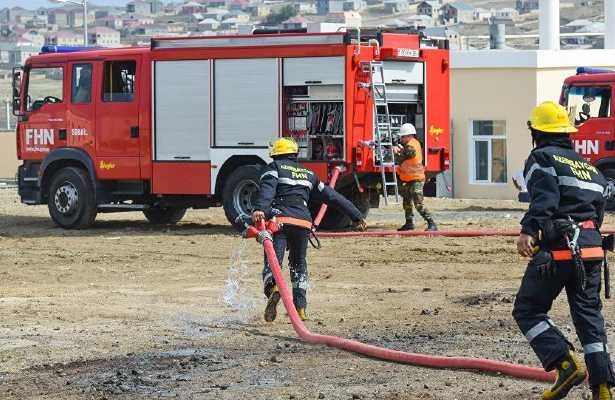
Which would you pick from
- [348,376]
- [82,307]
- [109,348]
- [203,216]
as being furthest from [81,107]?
[348,376]

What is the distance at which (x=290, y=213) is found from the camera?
491 inches

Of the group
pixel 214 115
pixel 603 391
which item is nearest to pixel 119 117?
pixel 214 115

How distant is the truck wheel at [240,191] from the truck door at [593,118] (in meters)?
6.74

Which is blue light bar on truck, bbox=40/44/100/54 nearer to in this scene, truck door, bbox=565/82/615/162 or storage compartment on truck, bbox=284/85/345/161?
storage compartment on truck, bbox=284/85/345/161

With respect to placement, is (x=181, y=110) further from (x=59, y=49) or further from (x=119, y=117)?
(x=59, y=49)

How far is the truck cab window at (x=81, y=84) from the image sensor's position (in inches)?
849

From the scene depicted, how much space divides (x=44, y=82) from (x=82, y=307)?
31.7ft

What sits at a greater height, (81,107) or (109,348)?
(81,107)

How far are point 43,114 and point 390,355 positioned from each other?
13.1m

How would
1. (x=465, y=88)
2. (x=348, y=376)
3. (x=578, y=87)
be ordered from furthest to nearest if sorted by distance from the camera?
(x=465, y=88), (x=578, y=87), (x=348, y=376)

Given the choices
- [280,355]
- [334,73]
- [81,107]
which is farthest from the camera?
[81,107]

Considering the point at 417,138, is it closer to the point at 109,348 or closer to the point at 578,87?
the point at 578,87

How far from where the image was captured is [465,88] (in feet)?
112

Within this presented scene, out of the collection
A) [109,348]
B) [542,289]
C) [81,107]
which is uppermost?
[81,107]
